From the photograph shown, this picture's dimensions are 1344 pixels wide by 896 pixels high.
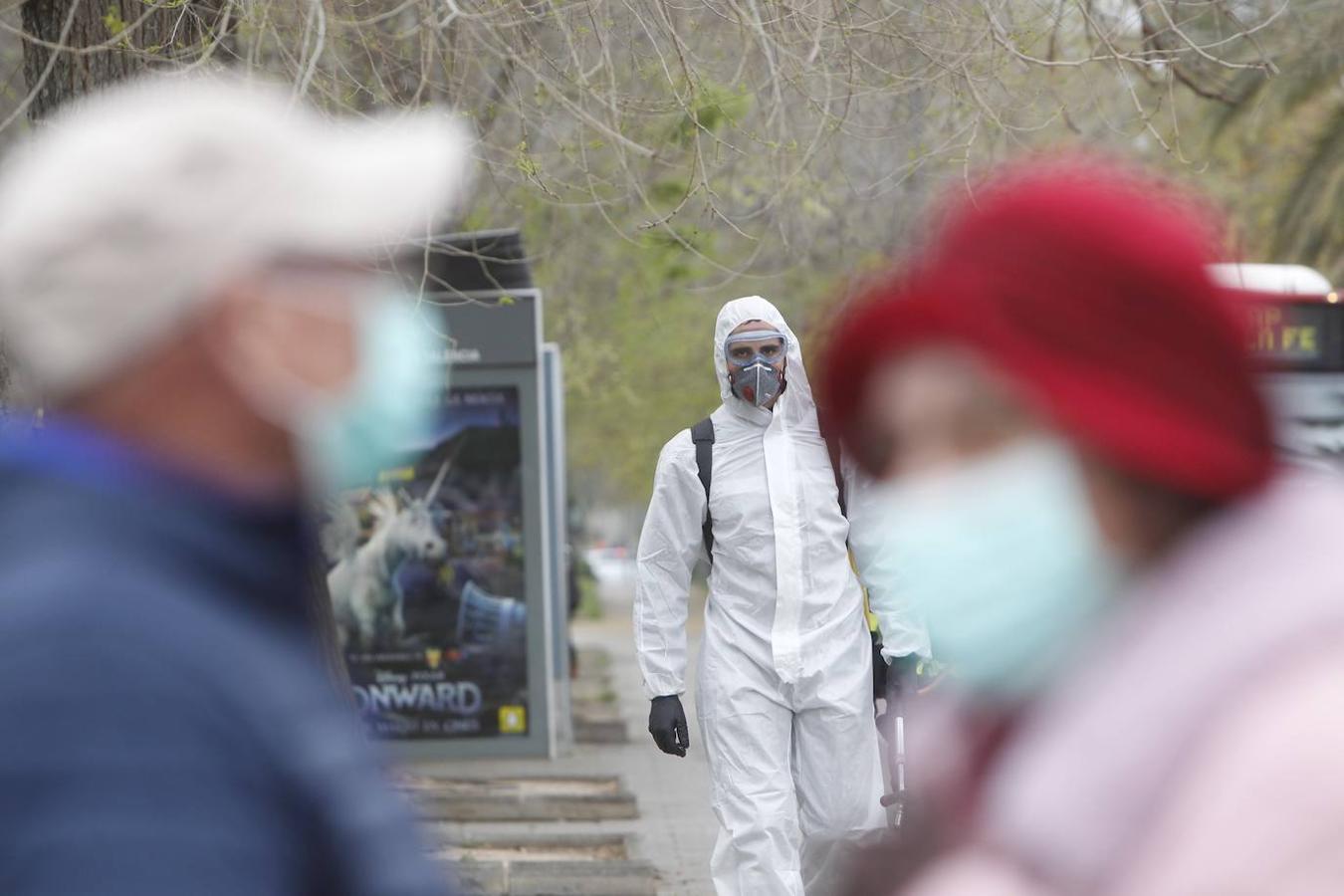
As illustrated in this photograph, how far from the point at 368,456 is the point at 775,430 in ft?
15.6

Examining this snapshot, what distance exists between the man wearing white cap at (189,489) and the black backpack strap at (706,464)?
15.5ft

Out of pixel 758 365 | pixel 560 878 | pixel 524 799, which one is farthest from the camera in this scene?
pixel 524 799

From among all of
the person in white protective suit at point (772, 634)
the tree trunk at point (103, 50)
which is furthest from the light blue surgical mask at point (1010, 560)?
the person in white protective suit at point (772, 634)

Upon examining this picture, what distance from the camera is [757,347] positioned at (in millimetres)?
6414

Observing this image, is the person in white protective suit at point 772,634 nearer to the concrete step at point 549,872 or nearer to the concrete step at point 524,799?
the concrete step at point 549,872

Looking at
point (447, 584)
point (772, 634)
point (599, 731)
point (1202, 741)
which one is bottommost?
point (599, 731)

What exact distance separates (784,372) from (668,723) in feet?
3.85

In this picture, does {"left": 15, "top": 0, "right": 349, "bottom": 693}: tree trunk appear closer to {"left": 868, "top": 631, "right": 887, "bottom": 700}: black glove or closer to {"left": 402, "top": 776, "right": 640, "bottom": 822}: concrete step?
{"left": 868, "top": 631, "right": 887, "bottom": 700}: black glove

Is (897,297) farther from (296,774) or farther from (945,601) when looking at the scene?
(296,774)

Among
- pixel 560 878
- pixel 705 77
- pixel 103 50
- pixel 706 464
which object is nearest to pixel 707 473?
pixel 706 464

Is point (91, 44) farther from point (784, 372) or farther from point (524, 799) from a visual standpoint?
point (524, 799)

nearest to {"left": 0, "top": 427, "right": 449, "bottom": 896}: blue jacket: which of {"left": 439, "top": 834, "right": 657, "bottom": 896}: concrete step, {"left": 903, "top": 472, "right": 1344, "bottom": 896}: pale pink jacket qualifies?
{"left": 903, "top": 472, "right": 1344, "bottom": 896}: pale pink jacket

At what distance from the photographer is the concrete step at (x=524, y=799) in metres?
10.4

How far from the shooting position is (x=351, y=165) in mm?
A: 1641
